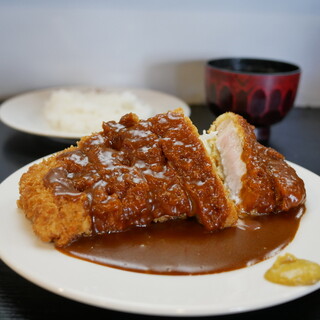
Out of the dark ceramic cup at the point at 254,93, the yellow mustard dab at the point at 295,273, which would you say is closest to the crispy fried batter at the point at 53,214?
the yellow mustard dab at the point at 295,273

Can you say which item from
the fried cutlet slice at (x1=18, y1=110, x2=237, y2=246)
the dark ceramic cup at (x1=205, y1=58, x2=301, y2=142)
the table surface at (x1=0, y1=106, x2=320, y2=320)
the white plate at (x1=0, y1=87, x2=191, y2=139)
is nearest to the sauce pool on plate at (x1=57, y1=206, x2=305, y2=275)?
the fried cutlet slice at (x1=18, y1=110, x2=237, y2=246)

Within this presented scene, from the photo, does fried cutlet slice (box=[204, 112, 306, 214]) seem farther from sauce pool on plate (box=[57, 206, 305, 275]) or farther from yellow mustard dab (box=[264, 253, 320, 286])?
yellow mustard dab (box=[264, 253, 320, 286])

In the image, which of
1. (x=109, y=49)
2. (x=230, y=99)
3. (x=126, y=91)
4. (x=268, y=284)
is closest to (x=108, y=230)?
(x=268, y=284)

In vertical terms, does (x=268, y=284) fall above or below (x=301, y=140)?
above

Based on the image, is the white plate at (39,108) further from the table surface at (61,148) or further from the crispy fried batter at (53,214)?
the crispy fried batter at (53,214)

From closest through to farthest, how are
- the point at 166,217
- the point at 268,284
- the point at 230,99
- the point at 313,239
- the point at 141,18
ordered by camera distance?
1. the point at 268,284
2. the point at 313,239
3. the point at 166,217
4. the point at 230,99
5. the point at 141,18

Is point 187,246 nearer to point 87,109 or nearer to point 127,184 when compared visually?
point 127,184

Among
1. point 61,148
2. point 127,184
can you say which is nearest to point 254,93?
point 61,148

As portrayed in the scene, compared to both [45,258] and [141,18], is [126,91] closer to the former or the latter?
[141,18]
